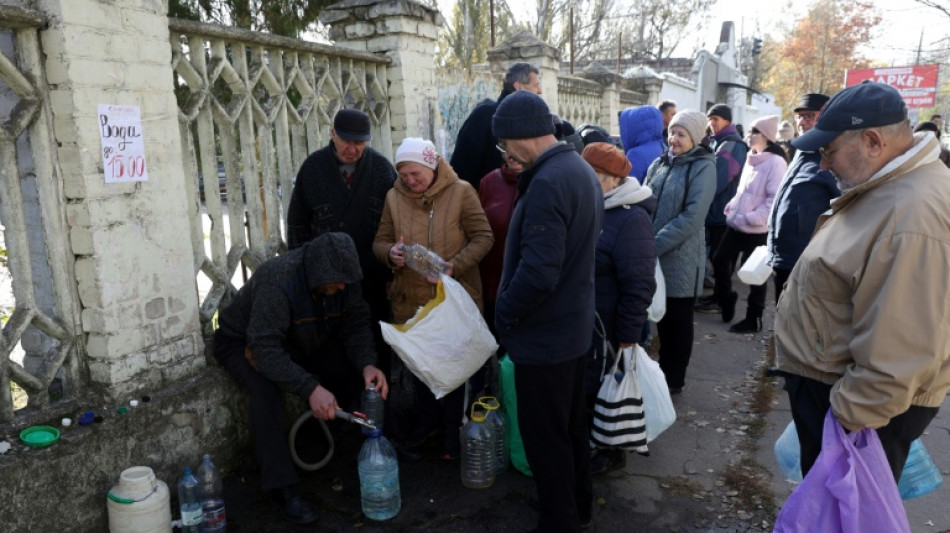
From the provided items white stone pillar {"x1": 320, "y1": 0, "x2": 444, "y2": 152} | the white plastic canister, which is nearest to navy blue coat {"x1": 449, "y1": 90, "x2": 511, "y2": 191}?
white stone pillar {"x1": 320, "y1": 0, "x2": 444, "y2": 152}

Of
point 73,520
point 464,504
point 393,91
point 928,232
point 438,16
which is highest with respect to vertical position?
point 438,16

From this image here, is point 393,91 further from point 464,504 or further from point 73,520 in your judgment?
point 73,520

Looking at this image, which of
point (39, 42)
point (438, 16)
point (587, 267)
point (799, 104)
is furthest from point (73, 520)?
point (799, 104)

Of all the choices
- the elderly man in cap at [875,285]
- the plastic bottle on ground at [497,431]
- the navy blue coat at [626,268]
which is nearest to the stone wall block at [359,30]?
the navy blue coat at [626,268]

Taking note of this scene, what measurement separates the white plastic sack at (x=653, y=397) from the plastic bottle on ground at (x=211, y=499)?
2.23m

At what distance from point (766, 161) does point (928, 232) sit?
422 cm

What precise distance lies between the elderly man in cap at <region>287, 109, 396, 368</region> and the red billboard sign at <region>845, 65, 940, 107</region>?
2004cm

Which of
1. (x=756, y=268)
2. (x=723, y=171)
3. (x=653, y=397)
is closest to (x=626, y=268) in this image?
(x=653, y=397)

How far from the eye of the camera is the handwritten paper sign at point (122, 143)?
2.96 metres

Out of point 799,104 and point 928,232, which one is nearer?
point 928,232

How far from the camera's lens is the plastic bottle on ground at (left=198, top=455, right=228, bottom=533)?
3.14 meters

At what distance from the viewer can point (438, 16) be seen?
5609 millimetres

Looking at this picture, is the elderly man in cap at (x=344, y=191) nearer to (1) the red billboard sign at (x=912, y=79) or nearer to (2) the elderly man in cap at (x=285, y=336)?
(2) the elderly man in cap at (x=285, y=336)

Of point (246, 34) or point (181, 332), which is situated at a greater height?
point (246, 34)
